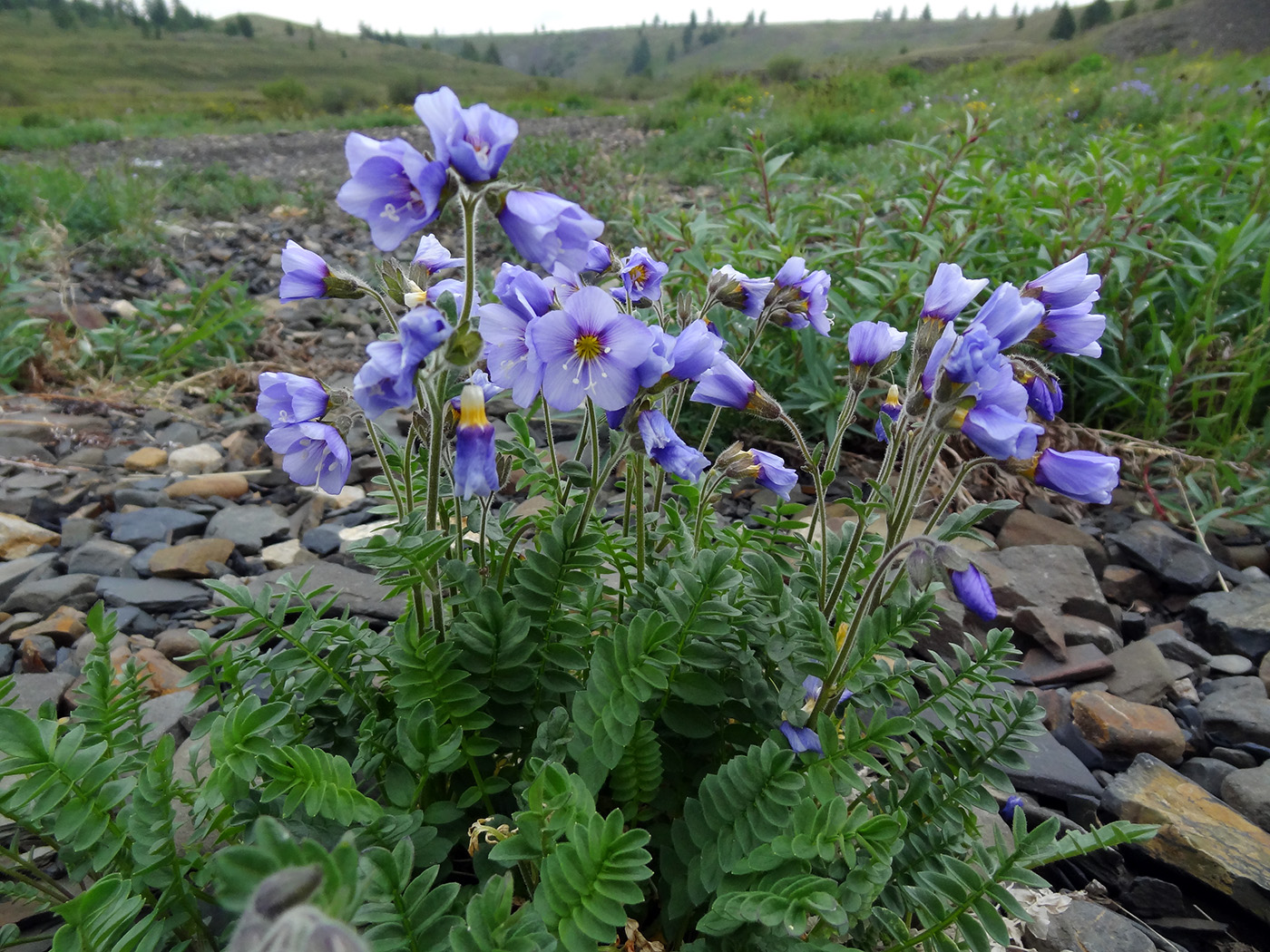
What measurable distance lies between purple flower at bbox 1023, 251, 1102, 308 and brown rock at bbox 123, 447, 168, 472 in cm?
392

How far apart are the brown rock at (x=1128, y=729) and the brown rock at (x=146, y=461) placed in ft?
13.5

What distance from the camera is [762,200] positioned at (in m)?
4.51

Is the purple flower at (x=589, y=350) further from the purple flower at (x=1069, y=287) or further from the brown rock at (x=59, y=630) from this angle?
the brown rock at (x=59, y=630)

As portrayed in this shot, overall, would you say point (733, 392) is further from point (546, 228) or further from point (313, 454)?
point (313, 454)

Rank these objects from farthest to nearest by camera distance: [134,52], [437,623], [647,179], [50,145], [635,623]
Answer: [134,52] < [50,145] < [647,179] < [437,623] < [635,623]

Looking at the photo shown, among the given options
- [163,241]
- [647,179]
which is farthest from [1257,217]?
[163,241]

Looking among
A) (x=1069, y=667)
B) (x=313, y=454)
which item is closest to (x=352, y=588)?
(x=313, y=454)

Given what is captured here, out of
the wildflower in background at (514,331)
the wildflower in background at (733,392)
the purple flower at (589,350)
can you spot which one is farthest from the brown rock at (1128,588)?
the wildflower in background at (514,331)

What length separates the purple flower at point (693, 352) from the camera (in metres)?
1.48

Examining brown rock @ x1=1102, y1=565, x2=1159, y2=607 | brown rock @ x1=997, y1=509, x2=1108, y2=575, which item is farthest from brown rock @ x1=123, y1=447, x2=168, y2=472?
brown rock @ x1=1102, y1=565, x2=1159, y2=607

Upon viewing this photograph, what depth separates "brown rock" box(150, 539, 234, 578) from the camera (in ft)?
9.64

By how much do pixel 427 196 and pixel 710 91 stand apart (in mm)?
19272

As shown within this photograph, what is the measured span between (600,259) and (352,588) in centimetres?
156

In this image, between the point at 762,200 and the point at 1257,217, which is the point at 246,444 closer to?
the point at 762,200
